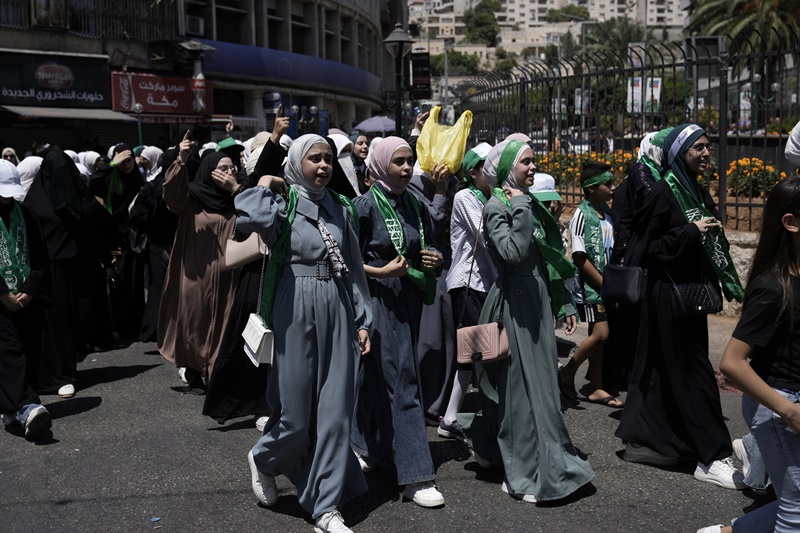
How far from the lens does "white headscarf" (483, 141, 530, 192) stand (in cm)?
511

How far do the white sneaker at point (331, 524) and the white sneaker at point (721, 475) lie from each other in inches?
80.1

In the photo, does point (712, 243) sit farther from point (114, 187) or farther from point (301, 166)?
point (114, 187)

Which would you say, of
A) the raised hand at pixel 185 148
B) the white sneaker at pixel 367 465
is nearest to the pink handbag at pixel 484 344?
the white sneaker at pixel 367 465

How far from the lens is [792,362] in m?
3.46

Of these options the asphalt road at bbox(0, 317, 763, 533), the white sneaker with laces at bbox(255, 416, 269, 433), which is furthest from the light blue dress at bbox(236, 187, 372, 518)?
the white sneaker with laces at bbox(255, 416, 269, 433)

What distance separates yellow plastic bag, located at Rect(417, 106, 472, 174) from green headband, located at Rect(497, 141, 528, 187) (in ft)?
1.56

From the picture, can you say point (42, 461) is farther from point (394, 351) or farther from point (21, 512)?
point (394, 351)

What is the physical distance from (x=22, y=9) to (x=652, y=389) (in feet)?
86.1

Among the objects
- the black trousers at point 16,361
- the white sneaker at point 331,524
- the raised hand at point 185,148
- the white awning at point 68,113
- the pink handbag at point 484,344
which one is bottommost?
the white sneaker at point 331,524

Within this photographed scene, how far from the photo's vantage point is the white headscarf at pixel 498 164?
5109 millimetres

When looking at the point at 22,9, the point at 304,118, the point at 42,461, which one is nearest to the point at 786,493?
the point at 42,461

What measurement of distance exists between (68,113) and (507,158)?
25.3m

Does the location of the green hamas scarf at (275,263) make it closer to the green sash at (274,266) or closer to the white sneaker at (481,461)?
the green sash at (274,266)

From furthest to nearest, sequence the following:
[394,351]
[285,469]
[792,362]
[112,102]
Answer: [112,102]
[394,351]
[285,469]
[792,362]
